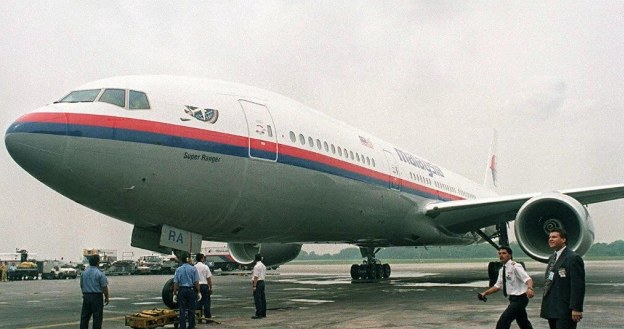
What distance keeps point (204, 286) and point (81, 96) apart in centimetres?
377

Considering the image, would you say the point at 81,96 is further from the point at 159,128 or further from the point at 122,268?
the point at 122,268

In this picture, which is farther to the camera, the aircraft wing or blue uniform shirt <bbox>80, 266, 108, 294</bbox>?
the aircraft wing

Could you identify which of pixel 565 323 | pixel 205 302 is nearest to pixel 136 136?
pixel 205 302

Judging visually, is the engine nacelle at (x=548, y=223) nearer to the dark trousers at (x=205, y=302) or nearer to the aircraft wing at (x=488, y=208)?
the aircraft wing at (x=488, y=208)

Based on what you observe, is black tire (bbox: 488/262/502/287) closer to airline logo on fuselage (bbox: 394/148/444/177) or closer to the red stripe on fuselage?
airline logo on fuselage (bbox: 394/148/444/177)

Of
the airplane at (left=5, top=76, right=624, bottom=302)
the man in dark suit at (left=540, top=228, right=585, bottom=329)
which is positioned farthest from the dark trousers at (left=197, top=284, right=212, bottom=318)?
the man in dark suit at (left=540, top=228, right=585, bottom=329)

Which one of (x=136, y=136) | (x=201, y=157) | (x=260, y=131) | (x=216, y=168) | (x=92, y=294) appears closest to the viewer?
(x=92, y=294)

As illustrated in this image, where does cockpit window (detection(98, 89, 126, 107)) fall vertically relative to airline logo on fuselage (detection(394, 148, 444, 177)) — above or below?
below

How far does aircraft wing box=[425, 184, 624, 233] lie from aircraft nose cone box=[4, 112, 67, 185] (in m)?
12.1

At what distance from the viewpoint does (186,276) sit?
29.7 ft

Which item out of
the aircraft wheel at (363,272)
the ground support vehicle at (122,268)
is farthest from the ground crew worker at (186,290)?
the ground support vehicle at (122,268)

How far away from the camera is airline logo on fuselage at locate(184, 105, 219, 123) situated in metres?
10.2

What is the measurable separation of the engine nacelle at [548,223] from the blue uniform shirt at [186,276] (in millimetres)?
8451

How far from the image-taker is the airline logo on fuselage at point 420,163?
755 inches
